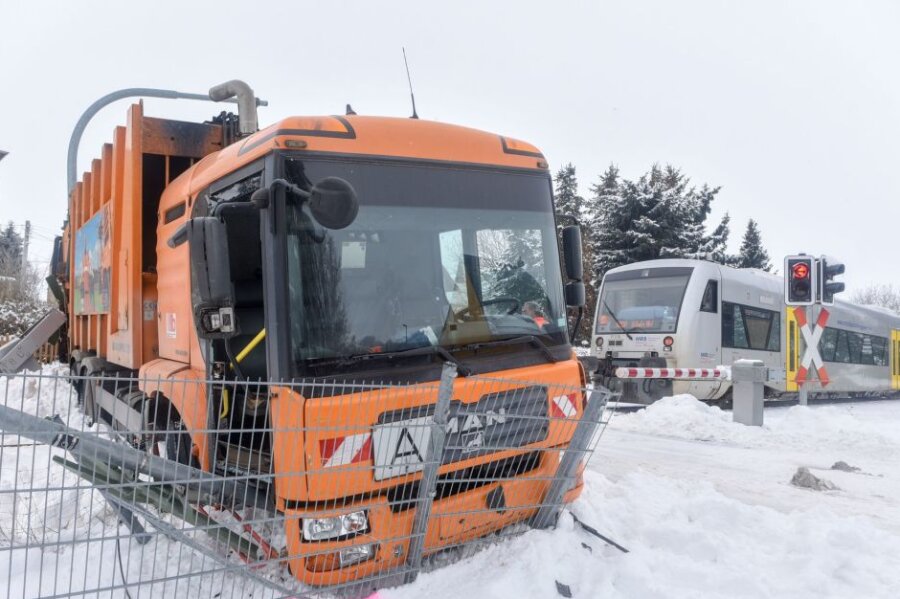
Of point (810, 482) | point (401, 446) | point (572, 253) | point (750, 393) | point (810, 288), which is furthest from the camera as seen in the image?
point (810, 288)

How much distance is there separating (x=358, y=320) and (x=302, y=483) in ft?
2.90

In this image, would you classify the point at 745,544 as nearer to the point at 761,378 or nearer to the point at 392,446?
the point at 392,446

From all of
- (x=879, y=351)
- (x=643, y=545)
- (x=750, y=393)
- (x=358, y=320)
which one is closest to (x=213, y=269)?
(x=358, y=320)

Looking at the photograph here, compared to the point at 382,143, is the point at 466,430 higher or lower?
lower

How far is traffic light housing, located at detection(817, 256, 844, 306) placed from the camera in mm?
10000

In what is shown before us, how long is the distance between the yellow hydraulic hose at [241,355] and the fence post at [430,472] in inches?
41.6

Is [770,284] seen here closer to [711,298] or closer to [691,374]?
[711,298]

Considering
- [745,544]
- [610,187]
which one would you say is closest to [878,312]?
[610,187]

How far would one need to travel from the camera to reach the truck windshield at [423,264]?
3705mm

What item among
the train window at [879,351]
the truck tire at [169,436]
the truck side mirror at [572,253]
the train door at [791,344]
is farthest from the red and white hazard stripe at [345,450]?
the train window at [879,351]

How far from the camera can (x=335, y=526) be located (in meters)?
3.50

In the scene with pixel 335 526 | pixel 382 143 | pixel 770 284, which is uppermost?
pixel 382 143

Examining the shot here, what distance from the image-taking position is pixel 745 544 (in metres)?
4.54

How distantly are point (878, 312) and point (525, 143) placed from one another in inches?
891
